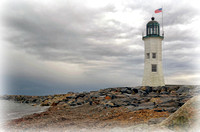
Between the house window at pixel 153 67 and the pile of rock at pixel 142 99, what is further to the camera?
the house window at pixel 153 67

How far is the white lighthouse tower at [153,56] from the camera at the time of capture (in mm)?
24922

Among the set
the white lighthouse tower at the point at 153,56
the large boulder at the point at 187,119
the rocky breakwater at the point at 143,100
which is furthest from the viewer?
the white lighthouse tower at the point at 153,56

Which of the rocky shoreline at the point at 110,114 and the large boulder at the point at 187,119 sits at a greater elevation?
the large boulder at the point at 187,119

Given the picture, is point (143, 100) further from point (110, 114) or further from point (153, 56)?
point (153, 56)

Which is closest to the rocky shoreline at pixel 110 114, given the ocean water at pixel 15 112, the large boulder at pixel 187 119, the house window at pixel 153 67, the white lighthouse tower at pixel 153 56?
the large boulder at pixel 187 119

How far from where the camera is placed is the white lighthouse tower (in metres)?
24.9

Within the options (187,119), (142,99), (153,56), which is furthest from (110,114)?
(153,56)

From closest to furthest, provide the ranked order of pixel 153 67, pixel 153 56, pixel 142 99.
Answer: pixel 142 99, pixel 153 67, pixel 153 56

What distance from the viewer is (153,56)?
2548cm

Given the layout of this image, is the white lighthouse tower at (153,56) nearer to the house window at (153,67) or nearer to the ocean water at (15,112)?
the house window at (153,67)

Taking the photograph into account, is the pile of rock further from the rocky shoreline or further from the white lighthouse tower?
the white lighthouse tower

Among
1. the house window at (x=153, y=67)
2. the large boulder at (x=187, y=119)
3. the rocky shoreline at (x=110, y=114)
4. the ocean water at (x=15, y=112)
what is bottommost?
the ocean water at (x=15, y=112)

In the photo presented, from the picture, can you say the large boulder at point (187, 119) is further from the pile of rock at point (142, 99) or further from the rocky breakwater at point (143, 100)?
the pile of rock at point (142, 99)

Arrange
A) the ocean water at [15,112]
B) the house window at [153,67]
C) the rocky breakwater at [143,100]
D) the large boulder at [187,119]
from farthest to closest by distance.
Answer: the house window at [153,67], the ocean water at [15,112], the rocky breakwater at [143,100], the large boulder at [187,119]
